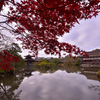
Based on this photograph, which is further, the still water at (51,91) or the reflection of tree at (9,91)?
the reflection of tree at (9,91)

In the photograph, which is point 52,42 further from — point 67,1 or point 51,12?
point 67,1

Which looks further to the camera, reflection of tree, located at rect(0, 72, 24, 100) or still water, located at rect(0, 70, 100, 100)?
reflection of tree, located at rect(0, 72, 24, 100)

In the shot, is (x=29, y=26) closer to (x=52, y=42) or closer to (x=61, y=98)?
(x=52, y=42)

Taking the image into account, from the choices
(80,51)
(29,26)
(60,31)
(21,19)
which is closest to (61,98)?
(80,51)

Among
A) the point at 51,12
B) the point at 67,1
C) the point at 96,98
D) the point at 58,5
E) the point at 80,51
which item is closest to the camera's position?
the point at 67,1

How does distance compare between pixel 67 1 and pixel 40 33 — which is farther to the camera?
pixel 40 33

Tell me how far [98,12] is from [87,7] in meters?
0.69

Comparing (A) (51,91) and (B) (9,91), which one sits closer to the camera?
(A) (51,91)

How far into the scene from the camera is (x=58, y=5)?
159 cm

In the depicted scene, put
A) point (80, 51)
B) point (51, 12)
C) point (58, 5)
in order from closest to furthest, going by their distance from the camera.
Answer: point (58, 5), point (51, 12), point (80, 51)

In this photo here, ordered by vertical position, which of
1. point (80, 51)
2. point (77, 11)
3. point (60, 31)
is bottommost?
point (80, 51)

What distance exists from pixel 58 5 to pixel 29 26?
115cm

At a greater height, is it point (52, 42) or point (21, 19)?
point (21, 19)

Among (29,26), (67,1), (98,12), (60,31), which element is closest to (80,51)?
(60,31)
